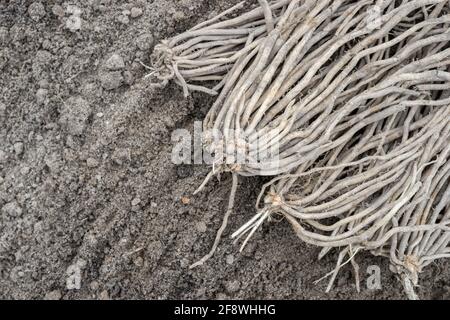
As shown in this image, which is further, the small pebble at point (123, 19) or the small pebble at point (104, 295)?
the small pebble at point (123, 19)

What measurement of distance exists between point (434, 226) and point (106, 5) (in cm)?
108

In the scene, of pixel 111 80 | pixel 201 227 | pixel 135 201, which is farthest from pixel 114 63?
pixel 201 227

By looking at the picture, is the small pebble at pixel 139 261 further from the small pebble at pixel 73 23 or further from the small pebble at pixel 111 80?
the small pebble at pixel 73 23

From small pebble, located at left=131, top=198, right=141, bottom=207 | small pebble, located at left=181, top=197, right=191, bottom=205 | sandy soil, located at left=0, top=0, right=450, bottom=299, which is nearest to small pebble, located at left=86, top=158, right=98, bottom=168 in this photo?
sandy soil, located at left=0, top=0, right=450, bottom=299

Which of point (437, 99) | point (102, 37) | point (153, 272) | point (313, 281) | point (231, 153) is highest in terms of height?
point (102, 37)

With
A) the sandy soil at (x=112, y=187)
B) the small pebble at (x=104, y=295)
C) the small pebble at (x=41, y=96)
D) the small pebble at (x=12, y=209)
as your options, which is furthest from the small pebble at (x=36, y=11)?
the small pebble at (x=104, y=295)

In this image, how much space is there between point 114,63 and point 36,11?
28 centimetres

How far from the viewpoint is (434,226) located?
1.42 meters

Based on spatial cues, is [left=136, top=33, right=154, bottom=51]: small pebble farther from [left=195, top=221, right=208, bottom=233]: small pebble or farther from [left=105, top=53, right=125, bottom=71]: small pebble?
[left=195, top=221, right=208, bottom=233]: small pebble

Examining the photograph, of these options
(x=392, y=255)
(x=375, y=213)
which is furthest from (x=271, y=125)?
(x=392, y=255)

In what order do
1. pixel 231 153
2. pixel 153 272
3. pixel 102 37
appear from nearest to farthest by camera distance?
pixel 231 153, pixel 153 272, pixel 102 37

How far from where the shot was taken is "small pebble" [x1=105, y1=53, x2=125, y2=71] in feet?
5.10

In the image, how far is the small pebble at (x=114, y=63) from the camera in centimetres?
155

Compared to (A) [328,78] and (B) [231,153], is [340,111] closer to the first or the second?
(A) [328,78]
